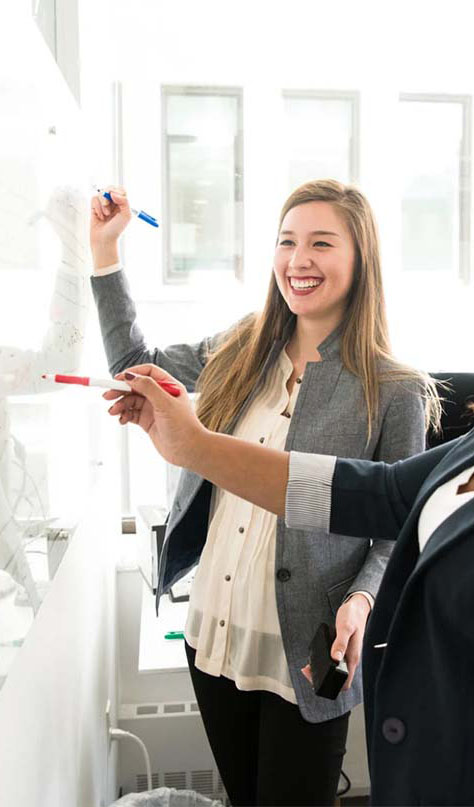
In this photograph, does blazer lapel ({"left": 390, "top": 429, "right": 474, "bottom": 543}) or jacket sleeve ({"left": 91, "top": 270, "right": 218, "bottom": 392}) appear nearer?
blazer lapel ({"left": 390, "top": 429, "right": 474, "bottom": 543})

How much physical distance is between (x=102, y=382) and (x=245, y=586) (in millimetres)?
526

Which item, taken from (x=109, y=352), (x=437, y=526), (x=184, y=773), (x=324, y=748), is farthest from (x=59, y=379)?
(x=184, y=773)

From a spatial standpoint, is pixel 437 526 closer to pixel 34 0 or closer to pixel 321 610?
pixel 321 610

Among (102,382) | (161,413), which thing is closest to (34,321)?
(102,382)

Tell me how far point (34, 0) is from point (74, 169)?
10.3 inches

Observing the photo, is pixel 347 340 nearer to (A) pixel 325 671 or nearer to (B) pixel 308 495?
(B) pixel 308 495

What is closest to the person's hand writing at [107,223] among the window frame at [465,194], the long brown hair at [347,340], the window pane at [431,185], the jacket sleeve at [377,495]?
the long brown hair at [347,340]

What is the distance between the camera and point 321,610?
1276 mm

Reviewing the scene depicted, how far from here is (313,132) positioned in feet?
8.55

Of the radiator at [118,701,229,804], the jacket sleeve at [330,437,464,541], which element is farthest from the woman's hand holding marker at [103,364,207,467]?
the radiator at [118,701,229,804]

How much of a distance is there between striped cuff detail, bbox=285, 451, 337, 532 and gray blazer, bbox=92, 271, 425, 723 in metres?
0.17

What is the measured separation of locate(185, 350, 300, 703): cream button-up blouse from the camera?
1.28 m

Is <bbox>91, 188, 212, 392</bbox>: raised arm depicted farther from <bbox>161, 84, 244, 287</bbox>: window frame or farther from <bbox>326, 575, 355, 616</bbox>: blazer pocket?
<bbox>161, 84, 244, 287</bbox>: window frame

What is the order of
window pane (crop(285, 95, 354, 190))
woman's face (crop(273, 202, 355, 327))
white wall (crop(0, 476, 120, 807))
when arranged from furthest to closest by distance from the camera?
window pane (crop(285, 95, 354, 190)), woman's face (crop(273, 202, 355, 327)), white wall (crop(0, 476, 120, 807))
